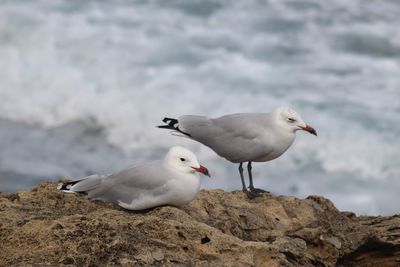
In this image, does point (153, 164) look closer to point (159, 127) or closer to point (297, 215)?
point (297, 215)

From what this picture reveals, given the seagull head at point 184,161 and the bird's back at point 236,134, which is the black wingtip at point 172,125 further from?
the seagull head at point 184,161

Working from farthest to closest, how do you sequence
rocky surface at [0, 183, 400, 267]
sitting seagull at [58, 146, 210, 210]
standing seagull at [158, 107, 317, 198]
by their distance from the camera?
standing seagull at [158, 107, 317, 198] < sitting seagull at [58, 146, 210, 210] < rocky surface at [0, 183, 400, 267]

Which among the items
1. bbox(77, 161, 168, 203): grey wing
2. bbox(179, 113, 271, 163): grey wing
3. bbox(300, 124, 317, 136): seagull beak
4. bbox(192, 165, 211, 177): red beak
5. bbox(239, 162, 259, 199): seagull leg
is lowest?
bbox(239, 162, 259, 199): seagull leg

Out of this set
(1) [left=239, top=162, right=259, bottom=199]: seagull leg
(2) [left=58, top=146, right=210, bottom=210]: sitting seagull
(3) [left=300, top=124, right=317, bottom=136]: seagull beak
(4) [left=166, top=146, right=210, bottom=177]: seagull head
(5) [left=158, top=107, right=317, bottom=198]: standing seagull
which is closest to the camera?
(2) [left=58, top=146, right=210, bottom=210]: sitting seagull

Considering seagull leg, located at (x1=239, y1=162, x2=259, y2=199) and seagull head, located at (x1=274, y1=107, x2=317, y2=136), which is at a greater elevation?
seagull head, located at (x1=274, y1=107, x2=317, y2=136)

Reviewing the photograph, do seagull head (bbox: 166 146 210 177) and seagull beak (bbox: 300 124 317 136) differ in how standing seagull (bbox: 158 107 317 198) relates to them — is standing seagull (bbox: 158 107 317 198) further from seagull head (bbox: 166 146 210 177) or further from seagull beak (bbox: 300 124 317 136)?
seagull head (bbox: 166 146 210 177)

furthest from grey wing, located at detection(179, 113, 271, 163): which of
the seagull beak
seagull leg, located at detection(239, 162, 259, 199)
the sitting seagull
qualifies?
the sitting seagull

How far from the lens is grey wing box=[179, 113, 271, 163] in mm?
9750

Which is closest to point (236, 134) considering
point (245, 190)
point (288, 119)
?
point (288, 119)

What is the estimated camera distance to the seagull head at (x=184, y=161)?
749 centimetres

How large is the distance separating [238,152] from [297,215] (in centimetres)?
188

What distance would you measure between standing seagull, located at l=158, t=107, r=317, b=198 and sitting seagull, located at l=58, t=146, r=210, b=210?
6.23 feet

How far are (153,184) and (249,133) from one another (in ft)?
8.49

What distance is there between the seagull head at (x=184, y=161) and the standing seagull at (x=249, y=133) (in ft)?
6.18
